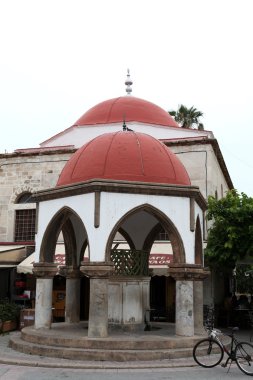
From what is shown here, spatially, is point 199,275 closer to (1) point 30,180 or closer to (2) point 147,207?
(2) point 147,207

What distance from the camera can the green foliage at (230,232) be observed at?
44.4ft

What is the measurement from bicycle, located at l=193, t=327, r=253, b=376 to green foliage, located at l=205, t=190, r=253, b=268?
4.86 meters

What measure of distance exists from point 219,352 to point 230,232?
5.03 metres

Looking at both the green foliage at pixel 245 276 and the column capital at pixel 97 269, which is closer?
the column capital at pixel 97 269

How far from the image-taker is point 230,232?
13.6 m

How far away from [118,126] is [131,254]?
329 inches

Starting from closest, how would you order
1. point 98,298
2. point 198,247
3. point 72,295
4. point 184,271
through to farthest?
point 98,298, point 184,271, point 198,247, point 72,295

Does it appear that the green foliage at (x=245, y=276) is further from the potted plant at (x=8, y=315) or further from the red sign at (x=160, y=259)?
the potted plant at (x=8, y=315)

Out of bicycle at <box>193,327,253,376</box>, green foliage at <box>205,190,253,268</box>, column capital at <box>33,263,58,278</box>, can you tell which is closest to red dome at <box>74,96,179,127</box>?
green foliage at <box>205,190,253,268</box>

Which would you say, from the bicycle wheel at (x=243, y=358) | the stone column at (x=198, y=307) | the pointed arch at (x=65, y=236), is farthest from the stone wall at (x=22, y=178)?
the bicycle wheel at (x=243, y=358)

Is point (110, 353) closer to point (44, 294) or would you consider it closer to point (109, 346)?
point (109, 346)

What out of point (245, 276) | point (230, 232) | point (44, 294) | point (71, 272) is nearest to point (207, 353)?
point (44, 294)

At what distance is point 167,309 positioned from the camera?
15.9 m

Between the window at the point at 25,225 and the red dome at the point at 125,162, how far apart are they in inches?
304
